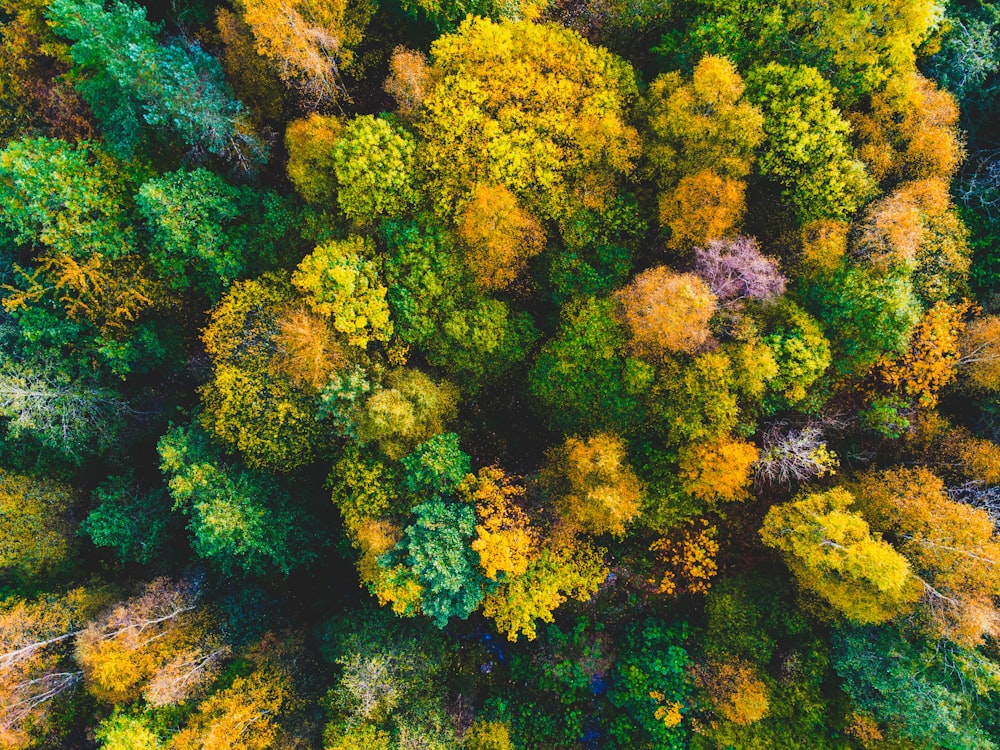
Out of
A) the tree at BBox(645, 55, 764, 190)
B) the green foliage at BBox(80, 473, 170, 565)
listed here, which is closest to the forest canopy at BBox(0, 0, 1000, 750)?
the tree at BBox(645, 55, 764, 190)

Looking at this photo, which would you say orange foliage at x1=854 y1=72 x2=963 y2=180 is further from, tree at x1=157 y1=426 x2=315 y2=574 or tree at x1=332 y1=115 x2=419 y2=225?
tree at x1=157 y1=426 x2=315 y2=574

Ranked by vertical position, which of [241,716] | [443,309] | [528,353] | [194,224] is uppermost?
[194,224]

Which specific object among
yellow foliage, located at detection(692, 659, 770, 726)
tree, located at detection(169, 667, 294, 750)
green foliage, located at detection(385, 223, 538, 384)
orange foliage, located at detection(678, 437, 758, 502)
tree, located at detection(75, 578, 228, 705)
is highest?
green foliage, located at detection(385, 223, 538, 384)

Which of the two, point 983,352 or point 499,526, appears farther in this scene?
point 499,526

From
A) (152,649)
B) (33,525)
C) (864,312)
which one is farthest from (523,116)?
(33,525)

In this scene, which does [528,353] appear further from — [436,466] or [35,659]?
[35,659]

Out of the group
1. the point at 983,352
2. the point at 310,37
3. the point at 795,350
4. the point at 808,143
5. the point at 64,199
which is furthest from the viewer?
the point at 64,199
